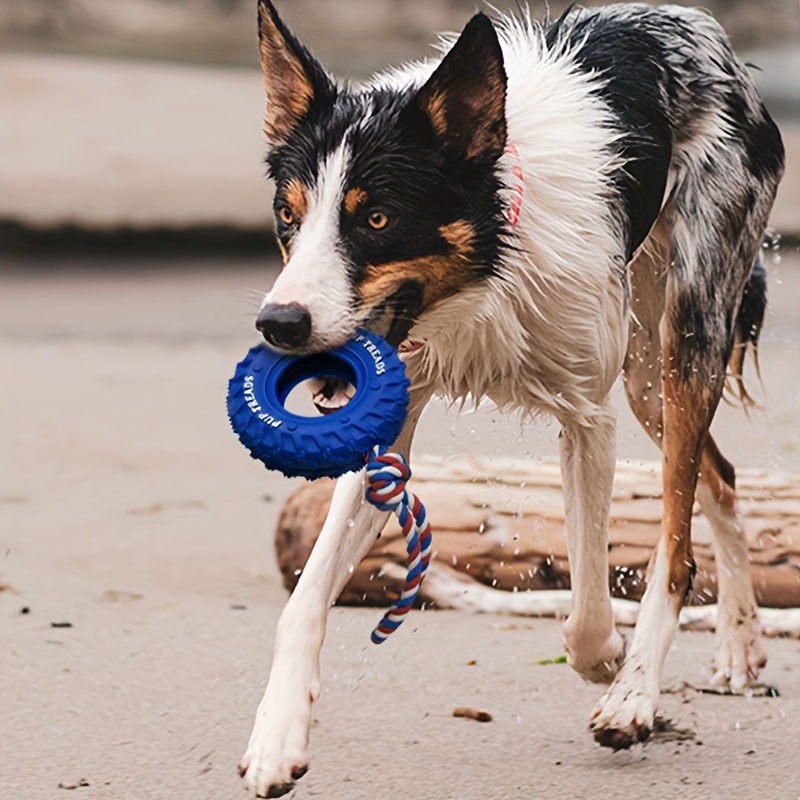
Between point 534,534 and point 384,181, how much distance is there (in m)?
2.04

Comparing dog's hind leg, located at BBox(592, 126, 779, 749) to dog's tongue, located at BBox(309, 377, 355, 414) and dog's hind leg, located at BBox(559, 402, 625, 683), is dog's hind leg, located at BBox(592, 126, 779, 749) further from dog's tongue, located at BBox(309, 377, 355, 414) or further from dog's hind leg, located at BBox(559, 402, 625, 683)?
dog's tongue, located at BBox(309, 377, 355, 414)

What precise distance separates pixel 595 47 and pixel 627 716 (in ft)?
5.53

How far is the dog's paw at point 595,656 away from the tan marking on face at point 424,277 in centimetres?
106

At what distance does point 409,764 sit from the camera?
154 inches

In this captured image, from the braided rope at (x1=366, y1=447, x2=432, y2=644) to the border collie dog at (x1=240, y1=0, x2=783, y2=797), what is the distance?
0.19 m

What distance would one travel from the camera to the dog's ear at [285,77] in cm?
359

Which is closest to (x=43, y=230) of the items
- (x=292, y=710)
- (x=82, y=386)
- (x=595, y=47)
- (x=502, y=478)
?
(x=82, y=386)

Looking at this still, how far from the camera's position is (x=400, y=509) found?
3.44 m

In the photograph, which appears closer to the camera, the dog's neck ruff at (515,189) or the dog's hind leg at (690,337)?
the dog's neck ruff at (515,189)

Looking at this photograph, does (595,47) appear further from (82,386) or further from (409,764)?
(82,386)

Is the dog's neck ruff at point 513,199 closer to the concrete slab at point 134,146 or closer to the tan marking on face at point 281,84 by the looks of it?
the tan marking on face at point 281,84

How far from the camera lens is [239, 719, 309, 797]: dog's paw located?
3.19 m

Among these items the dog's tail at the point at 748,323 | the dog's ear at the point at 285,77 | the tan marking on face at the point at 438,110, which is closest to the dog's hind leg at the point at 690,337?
the dog's tail at the point at 748,323

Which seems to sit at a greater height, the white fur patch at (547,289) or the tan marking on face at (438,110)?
the tan marking on face at (438,110)
